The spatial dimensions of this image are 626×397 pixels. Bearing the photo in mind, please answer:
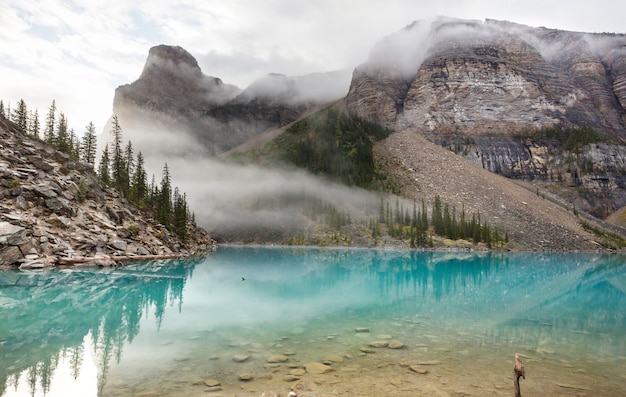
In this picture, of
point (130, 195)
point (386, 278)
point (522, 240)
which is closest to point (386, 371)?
point (386, 278)

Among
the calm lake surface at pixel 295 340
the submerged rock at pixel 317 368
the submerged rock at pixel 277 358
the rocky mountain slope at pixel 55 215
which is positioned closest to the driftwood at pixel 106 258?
the rocky mountain slope at pixel 55 215

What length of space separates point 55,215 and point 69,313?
30.9m

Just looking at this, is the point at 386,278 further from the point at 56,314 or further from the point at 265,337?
the point at 56,314

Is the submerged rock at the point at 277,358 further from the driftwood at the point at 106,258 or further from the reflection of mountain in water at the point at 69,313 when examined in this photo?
the driftwood at the point at 106,258

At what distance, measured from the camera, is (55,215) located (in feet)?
159

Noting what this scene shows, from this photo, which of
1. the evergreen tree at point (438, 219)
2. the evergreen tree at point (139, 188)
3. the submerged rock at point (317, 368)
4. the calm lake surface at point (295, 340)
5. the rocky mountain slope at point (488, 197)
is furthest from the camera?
the rocky mountain slope at point (488, 197)

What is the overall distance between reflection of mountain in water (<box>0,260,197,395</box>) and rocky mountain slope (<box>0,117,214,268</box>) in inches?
186

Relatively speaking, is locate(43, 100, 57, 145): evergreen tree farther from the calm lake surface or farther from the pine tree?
the calm lake surface

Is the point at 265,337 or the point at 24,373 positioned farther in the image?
the point at 265,337

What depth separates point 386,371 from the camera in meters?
13.8

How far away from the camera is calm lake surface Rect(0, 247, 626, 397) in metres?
12.4

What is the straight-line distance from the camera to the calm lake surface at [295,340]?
40.8ft

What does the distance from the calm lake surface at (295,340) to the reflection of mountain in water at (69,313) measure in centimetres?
9

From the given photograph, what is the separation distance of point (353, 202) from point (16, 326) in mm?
145159
